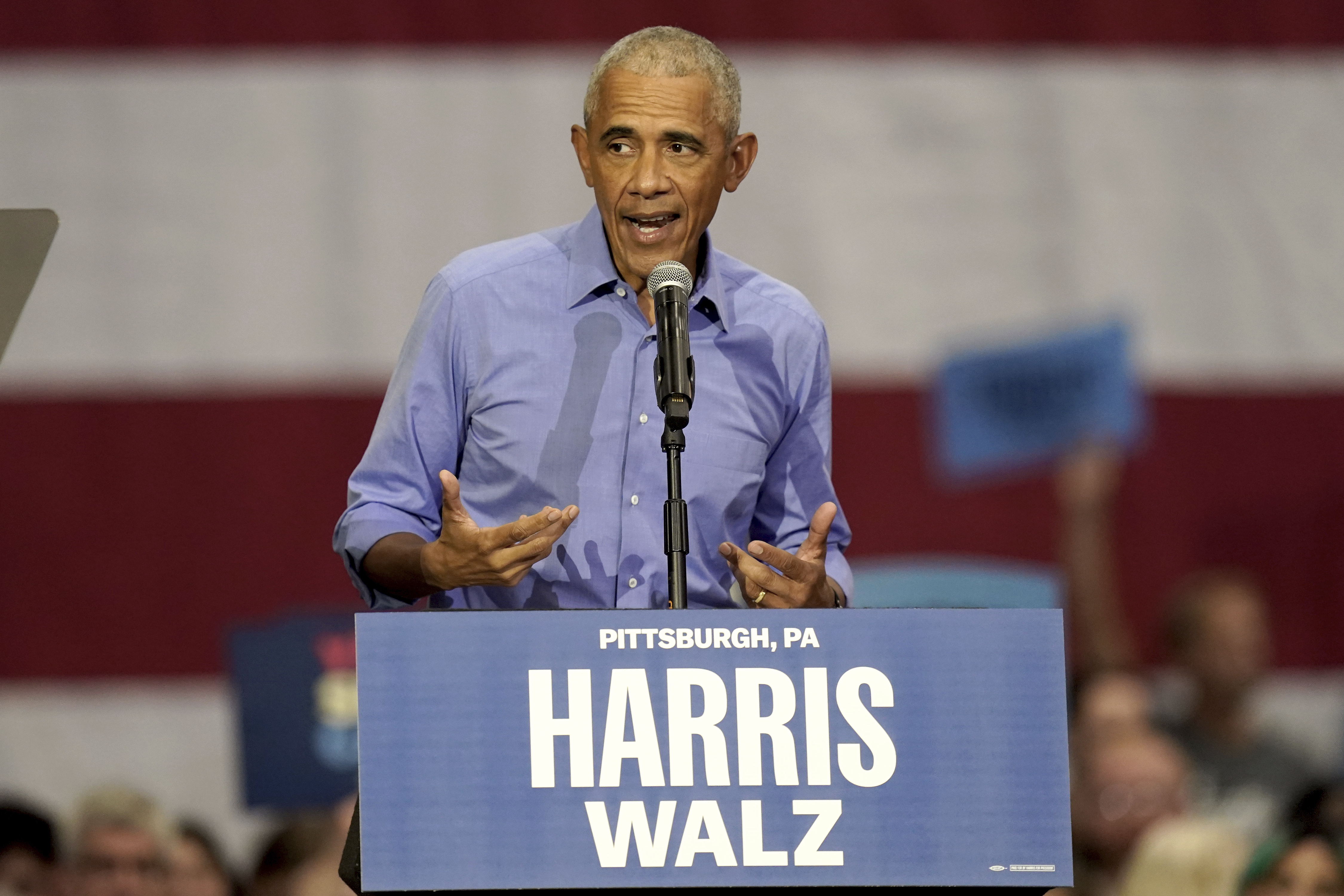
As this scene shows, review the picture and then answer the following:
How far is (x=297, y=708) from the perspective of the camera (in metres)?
3.74

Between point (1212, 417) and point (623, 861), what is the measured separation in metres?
3.65

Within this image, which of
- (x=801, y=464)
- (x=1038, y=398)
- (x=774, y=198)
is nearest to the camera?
(x=801, y=464)

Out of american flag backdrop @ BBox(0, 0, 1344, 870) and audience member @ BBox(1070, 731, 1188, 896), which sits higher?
american flag backdrop @ BBox(0, 0, 1344, 870)

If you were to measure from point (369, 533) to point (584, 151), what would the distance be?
0.51 m

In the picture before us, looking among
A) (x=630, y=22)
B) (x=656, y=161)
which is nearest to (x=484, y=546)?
(x=656, y=161)

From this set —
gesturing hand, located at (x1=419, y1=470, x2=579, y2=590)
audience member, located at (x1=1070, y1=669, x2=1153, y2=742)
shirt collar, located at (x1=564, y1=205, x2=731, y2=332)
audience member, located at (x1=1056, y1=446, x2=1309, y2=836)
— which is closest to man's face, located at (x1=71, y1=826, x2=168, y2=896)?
audience member, located at (x1=1070, y1=669, x2=1153, y2=742)

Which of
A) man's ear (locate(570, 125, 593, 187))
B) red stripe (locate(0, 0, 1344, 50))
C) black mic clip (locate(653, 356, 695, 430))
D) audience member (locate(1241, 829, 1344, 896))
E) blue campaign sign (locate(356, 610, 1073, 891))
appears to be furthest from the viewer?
red stripe (locate(0, 0, 1344, 50))

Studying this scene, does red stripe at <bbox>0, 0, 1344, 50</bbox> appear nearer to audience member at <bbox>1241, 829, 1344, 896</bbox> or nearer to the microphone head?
audience member at <bbox>1241, 829, 1344, 896</bbox>

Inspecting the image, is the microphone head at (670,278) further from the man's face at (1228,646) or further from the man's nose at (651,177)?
the man's face at (1228,646)

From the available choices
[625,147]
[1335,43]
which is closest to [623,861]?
[625,147]

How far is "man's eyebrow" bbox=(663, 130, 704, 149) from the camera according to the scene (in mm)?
1954

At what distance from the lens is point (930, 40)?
4836 millimetres

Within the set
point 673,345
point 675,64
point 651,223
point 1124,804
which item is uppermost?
point 675,64

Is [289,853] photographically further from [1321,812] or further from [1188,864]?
[1321,812]
